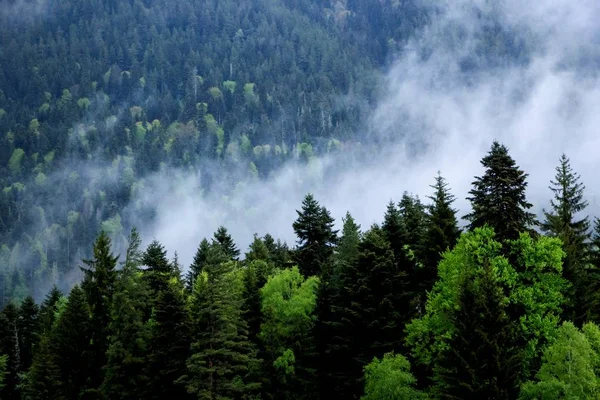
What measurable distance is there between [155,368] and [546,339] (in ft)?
114

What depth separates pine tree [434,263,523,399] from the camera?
112 feet

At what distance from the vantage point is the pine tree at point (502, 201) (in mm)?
42031

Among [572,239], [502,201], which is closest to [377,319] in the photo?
[502,201]

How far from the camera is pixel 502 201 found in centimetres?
4231

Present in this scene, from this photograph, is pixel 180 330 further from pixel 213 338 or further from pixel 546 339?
pixel 546 339

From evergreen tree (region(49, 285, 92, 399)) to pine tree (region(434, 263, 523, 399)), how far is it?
40.3 m

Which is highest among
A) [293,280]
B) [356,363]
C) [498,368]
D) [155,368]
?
Answer: [293,280]

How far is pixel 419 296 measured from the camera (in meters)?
49.2

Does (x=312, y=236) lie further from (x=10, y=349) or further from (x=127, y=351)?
(x=10, y=349)

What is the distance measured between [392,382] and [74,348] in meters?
38.7

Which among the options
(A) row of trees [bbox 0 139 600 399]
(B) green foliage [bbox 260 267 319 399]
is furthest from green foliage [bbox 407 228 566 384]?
(B) green foliage [bbox 260 267 319 399]

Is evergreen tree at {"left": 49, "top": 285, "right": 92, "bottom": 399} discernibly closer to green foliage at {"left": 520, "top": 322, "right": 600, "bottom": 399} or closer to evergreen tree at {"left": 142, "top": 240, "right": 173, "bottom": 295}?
evergreen tree at {"left": 142, "top": 240, "right": 173, "bottom": 295}

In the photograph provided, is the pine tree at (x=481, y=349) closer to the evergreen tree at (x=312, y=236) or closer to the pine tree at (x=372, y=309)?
the pine tree at (x=372, y=309)

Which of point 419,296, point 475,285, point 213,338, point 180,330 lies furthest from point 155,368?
point 475,285
